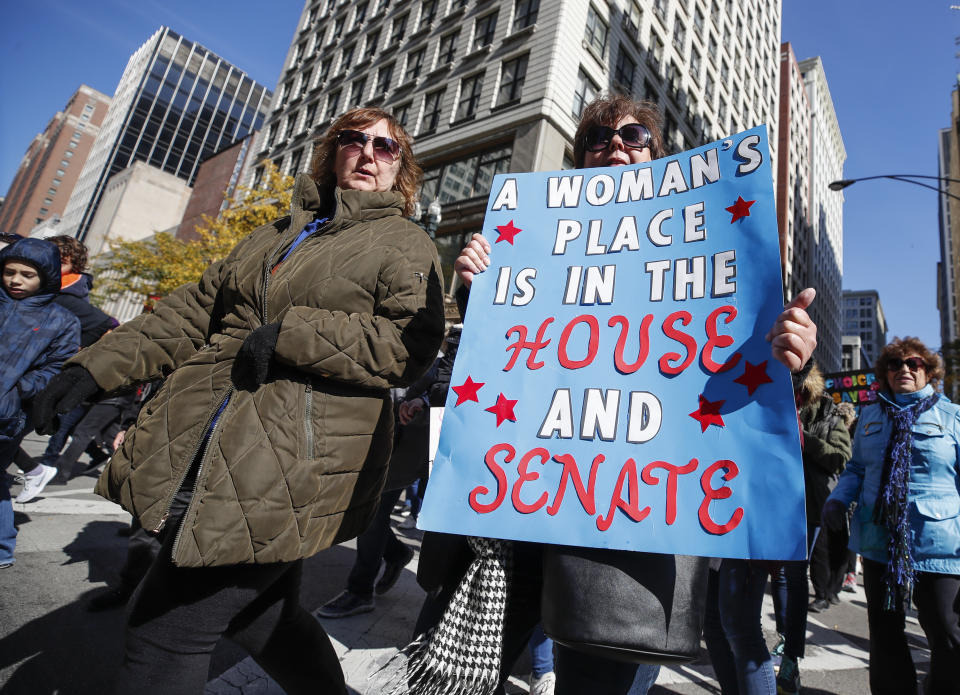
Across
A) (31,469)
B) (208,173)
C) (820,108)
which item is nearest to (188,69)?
(208,173)

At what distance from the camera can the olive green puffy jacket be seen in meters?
1.23

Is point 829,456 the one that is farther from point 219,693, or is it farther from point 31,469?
point 31,469

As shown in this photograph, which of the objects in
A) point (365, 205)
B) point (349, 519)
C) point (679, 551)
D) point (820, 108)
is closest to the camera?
point (679, 551)

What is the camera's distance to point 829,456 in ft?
11.4

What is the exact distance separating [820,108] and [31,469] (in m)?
75.5

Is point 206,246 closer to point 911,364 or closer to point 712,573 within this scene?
point 712,573

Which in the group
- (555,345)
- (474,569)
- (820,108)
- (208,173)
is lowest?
(474,569)

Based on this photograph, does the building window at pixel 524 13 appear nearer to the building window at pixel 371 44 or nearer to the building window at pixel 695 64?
the building window at pixel 371 44

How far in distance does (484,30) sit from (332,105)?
1060 centimetres

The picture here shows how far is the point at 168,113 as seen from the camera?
110 metres

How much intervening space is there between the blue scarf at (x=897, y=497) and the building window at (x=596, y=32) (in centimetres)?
1897

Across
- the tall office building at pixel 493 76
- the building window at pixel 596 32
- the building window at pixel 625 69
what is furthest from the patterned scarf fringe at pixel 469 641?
the building window at pixel 625 69

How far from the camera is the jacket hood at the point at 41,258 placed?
119 inches

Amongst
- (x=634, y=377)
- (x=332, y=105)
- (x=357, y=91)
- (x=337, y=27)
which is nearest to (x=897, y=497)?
(x=634, y=377)
